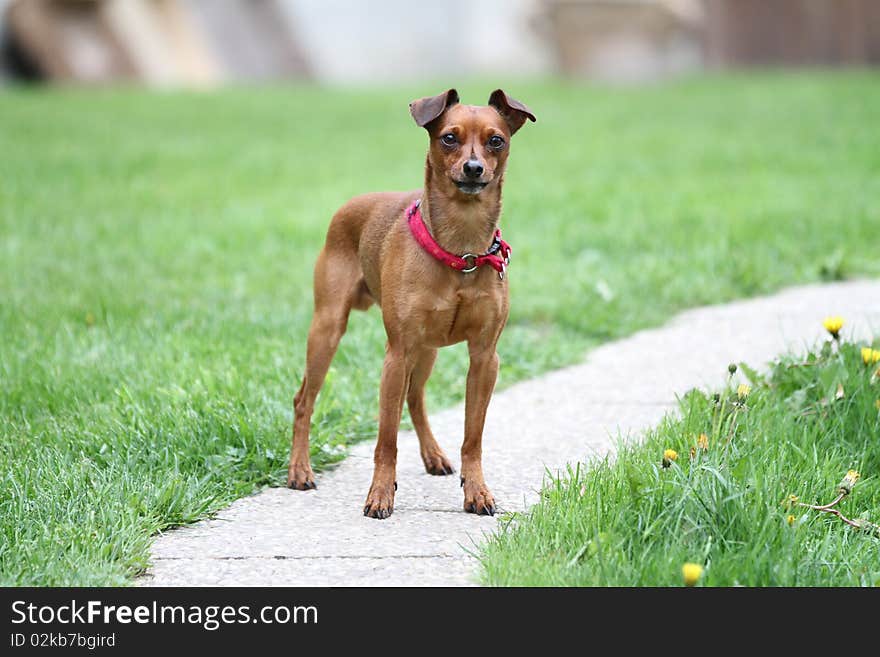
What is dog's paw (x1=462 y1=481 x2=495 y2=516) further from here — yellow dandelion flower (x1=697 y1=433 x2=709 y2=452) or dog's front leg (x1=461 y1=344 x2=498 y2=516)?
yellow dandelion flower (x1=697 y1=433 x2=709 y2=452)

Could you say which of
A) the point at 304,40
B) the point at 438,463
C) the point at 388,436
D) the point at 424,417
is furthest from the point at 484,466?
the point at 304,40

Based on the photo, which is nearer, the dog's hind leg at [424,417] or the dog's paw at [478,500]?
the dog's paw at [478,500]

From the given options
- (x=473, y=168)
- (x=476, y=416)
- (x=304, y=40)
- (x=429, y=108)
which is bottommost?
(x=476, y=416)

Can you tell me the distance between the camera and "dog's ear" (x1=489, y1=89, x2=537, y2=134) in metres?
3.94

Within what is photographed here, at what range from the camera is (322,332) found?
14.2 ft

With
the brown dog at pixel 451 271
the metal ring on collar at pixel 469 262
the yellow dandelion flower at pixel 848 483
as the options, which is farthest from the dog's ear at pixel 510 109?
the yellow dandelion flower at pixel 848 483

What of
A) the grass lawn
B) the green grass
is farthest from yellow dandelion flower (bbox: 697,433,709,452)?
the grass lawn

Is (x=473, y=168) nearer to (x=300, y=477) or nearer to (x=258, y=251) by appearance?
(x=300, y=477)

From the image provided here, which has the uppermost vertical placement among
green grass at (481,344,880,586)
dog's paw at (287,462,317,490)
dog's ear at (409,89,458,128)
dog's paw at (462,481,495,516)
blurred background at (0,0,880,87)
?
blurred background at (0,0,880,87)

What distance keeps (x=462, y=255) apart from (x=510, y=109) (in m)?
0.53

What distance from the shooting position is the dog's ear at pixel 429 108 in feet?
12.5

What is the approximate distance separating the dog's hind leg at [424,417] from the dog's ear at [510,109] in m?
0.97

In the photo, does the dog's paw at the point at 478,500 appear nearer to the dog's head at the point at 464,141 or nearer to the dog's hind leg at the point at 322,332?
the dog's hind leg at the point at 322,332

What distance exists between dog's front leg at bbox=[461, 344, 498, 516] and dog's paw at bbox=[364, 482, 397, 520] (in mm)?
263
